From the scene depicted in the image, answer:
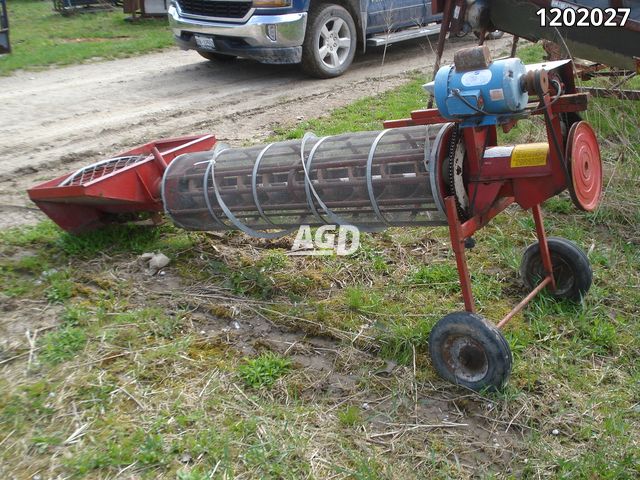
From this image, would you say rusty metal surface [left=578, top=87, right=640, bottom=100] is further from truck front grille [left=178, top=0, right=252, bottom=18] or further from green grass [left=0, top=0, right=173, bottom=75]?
green grass [left=0, top=0, right=173, bottom=75]

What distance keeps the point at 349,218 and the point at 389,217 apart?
23cm

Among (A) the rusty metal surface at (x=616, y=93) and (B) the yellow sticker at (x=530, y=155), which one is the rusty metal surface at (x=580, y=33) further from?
(B) the yellow sticker at (x=530, y=155)

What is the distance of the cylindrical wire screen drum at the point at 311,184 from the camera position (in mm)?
3635

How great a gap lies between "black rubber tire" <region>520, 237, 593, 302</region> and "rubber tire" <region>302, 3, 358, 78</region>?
5.75 metres

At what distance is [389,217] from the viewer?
3.78 metres

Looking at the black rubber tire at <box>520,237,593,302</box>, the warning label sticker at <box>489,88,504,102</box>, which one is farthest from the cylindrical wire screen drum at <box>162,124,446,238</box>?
the black rubber tire at <box>520,237,593,302</box>

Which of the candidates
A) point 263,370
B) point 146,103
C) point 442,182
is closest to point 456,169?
point 442,182

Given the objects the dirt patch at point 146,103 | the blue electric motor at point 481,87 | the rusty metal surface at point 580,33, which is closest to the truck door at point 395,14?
the dirt patch at point 146,103

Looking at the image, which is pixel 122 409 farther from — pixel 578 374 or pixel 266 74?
pixel 266 74

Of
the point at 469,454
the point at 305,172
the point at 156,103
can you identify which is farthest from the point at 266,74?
the point at 469,454

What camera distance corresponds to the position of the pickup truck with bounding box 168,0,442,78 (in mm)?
8844

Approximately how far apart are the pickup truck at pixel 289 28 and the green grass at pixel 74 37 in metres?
2.60

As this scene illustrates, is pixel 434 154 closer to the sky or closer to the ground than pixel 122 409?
closer to the sky

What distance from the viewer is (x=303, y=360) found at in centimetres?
372
